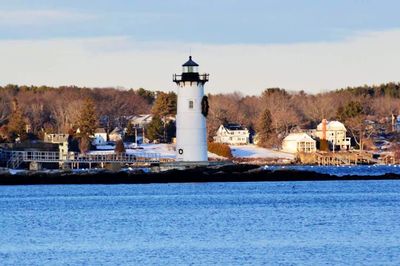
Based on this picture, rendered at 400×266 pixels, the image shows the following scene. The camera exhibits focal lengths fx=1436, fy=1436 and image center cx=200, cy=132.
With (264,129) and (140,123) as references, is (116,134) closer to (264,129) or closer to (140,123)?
(140,123)

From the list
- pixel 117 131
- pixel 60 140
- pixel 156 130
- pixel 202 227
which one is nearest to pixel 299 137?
pixel 156 130

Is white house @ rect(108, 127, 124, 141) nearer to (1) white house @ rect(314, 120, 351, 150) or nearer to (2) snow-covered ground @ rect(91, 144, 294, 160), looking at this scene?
(2) snow-covered ground @ rect(91, 144, 294, 160)

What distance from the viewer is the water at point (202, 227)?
35875mm

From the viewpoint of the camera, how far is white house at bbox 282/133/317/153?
128000 mm

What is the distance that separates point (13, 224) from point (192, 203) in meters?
11.7

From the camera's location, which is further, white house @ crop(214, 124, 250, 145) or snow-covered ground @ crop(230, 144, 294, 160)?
white house @ crop(214, 124, 250, 145)

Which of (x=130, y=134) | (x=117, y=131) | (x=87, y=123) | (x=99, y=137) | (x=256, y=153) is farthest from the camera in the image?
(x=117, y=131)

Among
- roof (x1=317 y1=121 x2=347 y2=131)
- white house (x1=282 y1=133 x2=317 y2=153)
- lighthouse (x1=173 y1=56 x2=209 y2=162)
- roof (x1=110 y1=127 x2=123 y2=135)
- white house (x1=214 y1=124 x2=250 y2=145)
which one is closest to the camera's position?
lighthouse (x1=173 y1=56 x2=209 y2=162)

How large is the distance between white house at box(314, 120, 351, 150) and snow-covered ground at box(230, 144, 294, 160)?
14.9ft

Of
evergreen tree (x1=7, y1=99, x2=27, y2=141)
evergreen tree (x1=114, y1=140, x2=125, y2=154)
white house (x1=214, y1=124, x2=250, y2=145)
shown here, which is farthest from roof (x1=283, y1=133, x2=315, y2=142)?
evergreen tree (x1=7, y1=99, x2=27, y2=141)

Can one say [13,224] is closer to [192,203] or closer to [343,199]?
[192,203]

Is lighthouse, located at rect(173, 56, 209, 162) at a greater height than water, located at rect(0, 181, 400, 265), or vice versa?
lighthouse, located at rect(173, 56, 209, 162)

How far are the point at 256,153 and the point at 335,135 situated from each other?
29.7 ft

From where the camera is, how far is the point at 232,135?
13762cm
